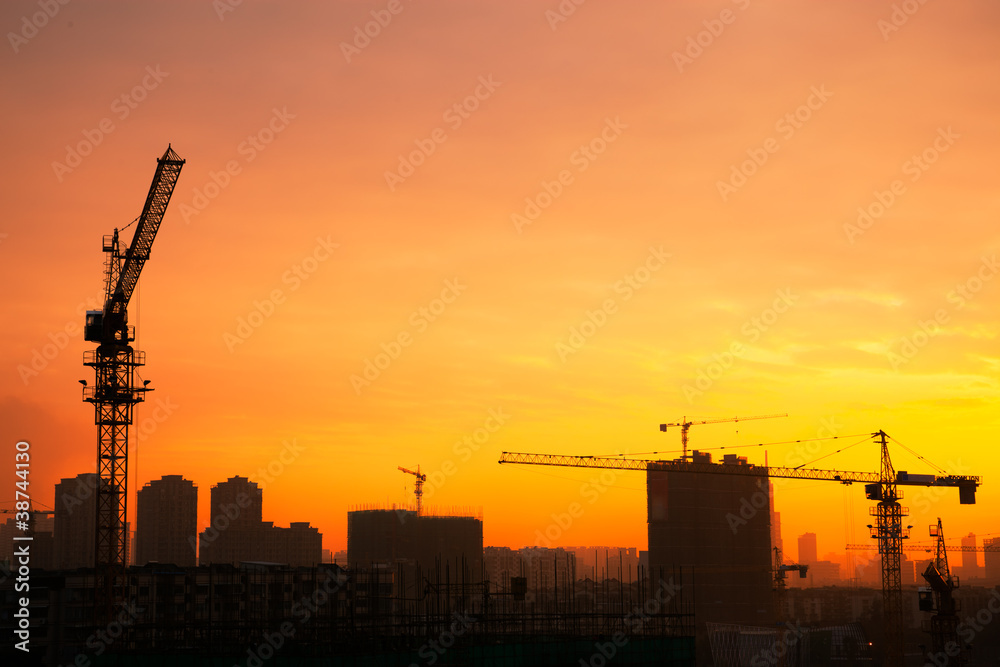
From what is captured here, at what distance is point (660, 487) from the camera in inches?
6570

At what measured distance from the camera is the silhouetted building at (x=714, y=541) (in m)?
160

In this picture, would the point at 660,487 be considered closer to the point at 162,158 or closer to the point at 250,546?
the point at 250,546

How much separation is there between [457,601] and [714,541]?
115801mm

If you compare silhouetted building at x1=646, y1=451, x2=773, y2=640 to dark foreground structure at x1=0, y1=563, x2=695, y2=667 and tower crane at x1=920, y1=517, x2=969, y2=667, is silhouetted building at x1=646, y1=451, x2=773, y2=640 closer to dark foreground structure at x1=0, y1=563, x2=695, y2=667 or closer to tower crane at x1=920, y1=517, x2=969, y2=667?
tower crane at x1=920, y1=517, x2=969, y2=667

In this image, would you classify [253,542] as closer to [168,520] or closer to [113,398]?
[168,520]

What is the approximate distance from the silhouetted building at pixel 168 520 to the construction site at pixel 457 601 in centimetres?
168

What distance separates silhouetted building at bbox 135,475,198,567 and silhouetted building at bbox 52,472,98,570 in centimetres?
2993

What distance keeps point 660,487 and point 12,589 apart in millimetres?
112465

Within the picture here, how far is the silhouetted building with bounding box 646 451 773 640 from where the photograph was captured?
160 meters

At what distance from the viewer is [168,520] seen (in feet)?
596

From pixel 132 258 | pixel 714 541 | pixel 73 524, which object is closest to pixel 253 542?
pixel 73 524

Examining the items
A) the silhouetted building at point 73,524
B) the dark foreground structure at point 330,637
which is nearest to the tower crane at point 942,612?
the dark foreground structure at point 330,637

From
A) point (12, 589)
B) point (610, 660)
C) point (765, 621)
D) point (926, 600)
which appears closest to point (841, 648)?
point (765, 621)

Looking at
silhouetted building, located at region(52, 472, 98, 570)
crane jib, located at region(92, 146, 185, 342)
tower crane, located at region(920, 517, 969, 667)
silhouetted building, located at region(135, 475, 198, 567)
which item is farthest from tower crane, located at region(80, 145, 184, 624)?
silhouetted building, located at region(135, 475, 198, 567)
